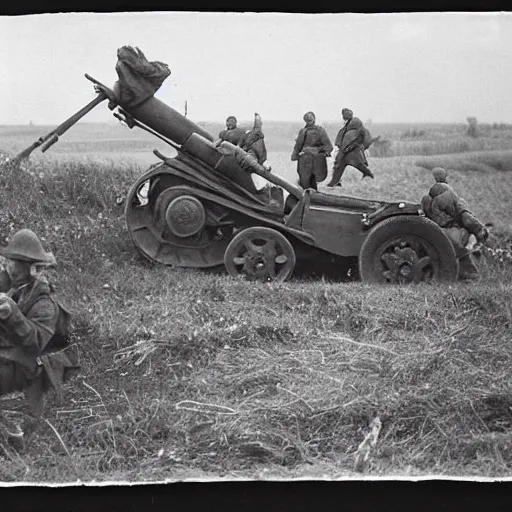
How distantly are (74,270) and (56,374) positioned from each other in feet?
2.78

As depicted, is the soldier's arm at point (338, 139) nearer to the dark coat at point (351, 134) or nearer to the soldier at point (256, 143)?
the dark coat at point (351, 134)

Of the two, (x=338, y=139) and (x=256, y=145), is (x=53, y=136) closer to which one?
(x=256, y=145)

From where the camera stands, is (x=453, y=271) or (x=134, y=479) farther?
(x=453, y=271)

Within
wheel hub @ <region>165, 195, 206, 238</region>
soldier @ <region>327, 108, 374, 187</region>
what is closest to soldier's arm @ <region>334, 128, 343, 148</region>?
soldier @ <region>327, 108, 374, 187</region>

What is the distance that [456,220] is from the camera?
25.1 feet

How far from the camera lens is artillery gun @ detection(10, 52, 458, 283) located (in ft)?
25.1

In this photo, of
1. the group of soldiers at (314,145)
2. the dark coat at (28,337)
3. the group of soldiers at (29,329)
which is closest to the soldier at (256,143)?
the group of soldiers at (314,145)

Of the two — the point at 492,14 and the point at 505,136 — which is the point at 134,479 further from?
the point at 492,14

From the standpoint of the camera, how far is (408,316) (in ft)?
23.4

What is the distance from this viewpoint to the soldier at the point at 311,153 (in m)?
7.65

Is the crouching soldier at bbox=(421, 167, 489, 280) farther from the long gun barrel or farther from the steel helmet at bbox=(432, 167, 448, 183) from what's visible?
the long gun barrel

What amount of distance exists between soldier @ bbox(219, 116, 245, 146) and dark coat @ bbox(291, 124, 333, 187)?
1.29 feet

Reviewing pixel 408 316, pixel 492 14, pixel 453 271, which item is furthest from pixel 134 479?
pixel 492 14

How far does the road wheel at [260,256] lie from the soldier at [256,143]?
1.70 feet
